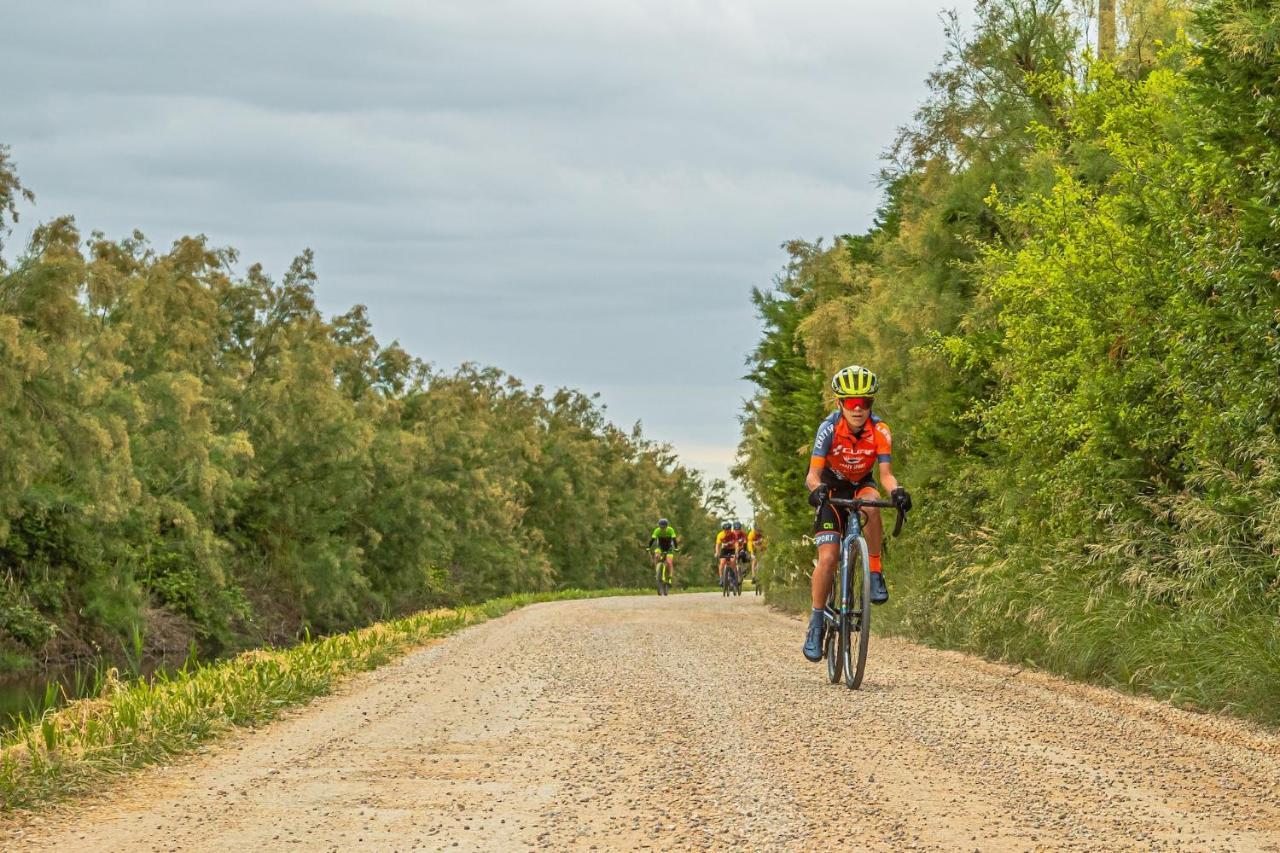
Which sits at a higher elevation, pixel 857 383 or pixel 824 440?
pixel 857 383

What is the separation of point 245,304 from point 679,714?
42327mm

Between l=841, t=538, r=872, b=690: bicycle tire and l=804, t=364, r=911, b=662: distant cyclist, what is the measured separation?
0.21ft

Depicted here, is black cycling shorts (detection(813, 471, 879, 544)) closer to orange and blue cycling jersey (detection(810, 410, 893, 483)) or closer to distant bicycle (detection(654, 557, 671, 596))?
orange and blue cycling jersey (detection(810, 410, 893, 483))

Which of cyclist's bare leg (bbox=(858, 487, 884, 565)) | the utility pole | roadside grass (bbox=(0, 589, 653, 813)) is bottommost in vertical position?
roadside grass (bbox=(0, 589, 653, 813))

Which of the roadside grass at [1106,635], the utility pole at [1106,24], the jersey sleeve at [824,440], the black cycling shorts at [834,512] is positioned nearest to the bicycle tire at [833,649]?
the black cycling shorts at [834,512]

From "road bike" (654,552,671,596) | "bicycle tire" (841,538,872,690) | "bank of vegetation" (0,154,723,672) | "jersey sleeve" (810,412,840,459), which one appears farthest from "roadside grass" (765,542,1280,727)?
"road bike" (654,552,671,596)

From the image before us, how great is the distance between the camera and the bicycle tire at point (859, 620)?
10.0m

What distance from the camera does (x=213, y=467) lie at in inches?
1437

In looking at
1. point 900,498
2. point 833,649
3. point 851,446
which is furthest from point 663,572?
point 900,498

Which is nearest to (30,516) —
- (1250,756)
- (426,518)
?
(426,518)

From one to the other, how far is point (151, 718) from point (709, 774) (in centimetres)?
356

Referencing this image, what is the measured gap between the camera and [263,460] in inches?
1786

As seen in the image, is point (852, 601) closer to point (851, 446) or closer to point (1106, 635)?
point (851, 446)

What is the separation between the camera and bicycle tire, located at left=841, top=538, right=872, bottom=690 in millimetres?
10039
